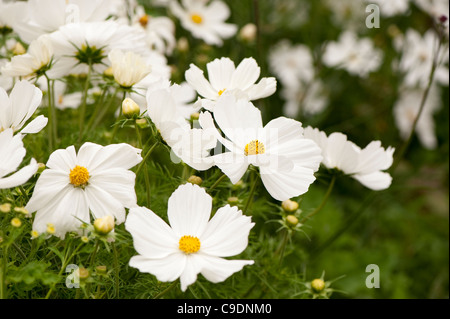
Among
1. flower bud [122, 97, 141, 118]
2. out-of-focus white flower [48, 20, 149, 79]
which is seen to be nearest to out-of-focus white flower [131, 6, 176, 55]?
out-of-focus white flower [48, 20, 149, 79]

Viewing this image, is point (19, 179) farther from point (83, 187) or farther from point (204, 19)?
point (204, 19)

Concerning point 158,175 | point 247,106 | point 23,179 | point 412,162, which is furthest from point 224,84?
point 412,162

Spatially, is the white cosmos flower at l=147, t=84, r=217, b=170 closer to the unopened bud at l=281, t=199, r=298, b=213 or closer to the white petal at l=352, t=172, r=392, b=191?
the unopened bud at l=281, t=199, r=298, b=213

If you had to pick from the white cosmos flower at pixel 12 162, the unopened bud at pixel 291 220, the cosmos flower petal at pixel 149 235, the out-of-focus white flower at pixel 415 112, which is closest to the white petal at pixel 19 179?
the white cosmos flower at pixel 12 162

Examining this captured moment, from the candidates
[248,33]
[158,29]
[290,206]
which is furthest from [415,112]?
[290,206]

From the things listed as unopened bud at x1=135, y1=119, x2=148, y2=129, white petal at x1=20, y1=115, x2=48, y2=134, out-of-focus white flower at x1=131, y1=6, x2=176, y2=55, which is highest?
out-of-focus white flower at x1=131, y1=6, x2=176, y2=55

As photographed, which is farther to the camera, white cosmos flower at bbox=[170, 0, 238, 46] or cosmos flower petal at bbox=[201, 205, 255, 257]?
white cosmos flower at bbox=[170, 0, 238, 46]
